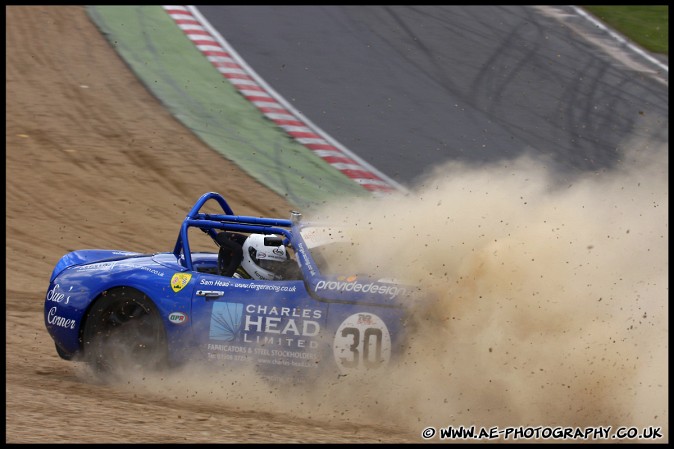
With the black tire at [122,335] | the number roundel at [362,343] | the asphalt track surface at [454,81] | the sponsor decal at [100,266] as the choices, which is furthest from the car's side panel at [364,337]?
the asphalt track surface at [454,81]

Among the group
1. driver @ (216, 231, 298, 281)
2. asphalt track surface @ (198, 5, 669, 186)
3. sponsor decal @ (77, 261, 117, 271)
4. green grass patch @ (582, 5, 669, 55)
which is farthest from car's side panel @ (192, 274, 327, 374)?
green grass patch @ (582, 5, 669, 55)

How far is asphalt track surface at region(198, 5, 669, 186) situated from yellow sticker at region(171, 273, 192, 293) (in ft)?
23.5

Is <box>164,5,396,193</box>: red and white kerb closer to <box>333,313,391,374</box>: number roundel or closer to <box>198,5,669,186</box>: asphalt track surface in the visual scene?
<box>198,5,669,186</box>: asphalt track surface

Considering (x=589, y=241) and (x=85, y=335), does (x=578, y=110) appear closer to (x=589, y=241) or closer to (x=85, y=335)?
(x=589, y=241)

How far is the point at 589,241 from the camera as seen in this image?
7520mm

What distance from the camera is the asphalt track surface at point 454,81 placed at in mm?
15734

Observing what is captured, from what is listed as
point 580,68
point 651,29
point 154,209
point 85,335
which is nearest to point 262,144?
point 154,209

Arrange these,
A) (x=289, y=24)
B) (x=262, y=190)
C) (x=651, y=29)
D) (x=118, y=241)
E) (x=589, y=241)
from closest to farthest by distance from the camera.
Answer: (x=589, y=241), (x=118, y=241), (x=262, y=190), (x=289, y=24), (x=651, y=29)

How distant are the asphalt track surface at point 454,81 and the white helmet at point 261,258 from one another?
22.6 ft

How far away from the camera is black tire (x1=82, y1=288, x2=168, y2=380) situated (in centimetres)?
776

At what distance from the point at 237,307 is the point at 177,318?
1.65 feet

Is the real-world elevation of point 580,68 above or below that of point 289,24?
below

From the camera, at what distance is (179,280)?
305 inches

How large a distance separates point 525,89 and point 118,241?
8407 mm
